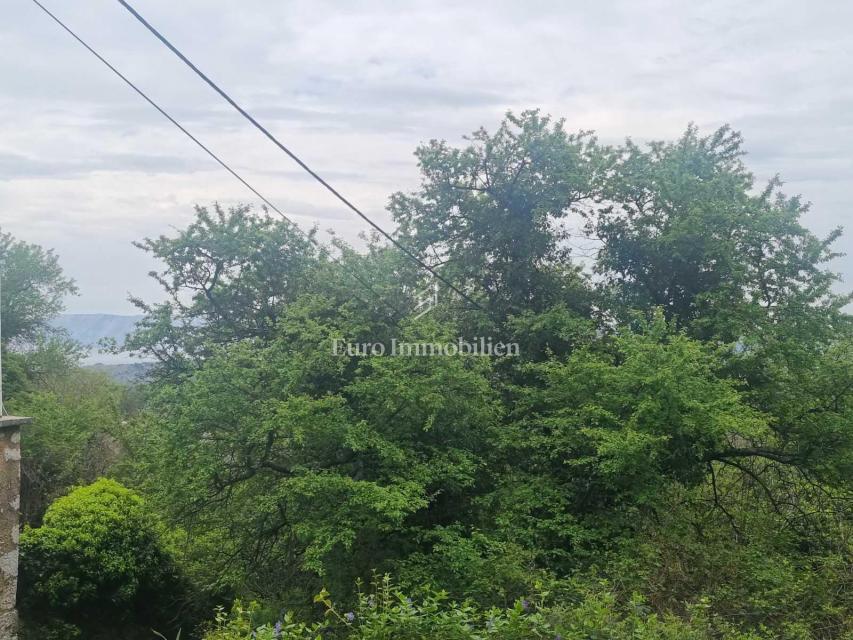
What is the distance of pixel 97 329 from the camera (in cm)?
2019

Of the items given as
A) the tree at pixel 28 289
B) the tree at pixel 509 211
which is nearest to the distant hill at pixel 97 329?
the tree at pixel 28 289

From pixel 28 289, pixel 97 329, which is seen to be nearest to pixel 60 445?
pixel 97 329

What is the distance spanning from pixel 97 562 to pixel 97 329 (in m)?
10.0

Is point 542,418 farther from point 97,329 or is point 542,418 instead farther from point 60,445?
point 97,329

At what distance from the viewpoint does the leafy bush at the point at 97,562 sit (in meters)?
11.6

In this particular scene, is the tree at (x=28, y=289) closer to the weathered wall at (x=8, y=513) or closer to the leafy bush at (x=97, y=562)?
the leafy bush at (x=97, y=562)

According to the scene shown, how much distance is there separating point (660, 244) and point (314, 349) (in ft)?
21.1

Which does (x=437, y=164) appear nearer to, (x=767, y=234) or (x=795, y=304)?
(x=767, y=234)

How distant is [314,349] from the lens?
402 inches

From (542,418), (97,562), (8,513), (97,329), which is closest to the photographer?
(8,513)

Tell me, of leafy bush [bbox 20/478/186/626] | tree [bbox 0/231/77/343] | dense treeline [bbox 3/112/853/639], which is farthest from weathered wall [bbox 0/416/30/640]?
tree [bbox 0/231/77/343]

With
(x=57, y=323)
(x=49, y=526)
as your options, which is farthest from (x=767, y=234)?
(x=57, y=323)

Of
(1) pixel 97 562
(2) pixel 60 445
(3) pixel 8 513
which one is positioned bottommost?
(1) pixel 97 562

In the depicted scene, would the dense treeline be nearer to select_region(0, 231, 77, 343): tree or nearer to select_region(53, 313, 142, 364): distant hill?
select_region(53, 313, 142, 364): distant hill
